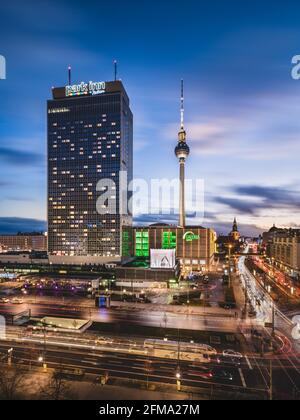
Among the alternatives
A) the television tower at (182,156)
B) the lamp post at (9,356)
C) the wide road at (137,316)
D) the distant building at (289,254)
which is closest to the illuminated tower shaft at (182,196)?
the television tower at (182,156)

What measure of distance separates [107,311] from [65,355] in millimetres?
23731

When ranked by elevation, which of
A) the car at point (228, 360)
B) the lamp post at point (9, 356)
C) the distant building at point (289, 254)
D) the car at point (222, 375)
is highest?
the distant building at point (289, 254)

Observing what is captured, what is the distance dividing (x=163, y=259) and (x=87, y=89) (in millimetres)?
100021

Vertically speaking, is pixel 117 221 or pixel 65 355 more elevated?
pixel 117 221

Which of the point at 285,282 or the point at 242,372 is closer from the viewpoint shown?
the point at 242,372

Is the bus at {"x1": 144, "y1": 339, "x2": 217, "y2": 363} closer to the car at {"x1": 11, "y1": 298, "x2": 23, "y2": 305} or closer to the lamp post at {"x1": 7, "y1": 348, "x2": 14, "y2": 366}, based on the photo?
the lamp post at {"x1": 7, "y1": 348, "x2": 14, "y2": 366}

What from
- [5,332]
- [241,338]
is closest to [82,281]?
[5,332]

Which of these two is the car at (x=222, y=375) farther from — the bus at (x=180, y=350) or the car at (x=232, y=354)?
the car at (x=232, y=354)

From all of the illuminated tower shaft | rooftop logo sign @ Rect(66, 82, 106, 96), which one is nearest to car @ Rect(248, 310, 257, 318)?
the illuminated tower shaft

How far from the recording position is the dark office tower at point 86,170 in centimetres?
13350

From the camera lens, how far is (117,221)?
13312 centimetres

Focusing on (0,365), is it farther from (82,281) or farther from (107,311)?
(82,281)

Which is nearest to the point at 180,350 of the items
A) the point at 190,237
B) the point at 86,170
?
the point at 190,237
